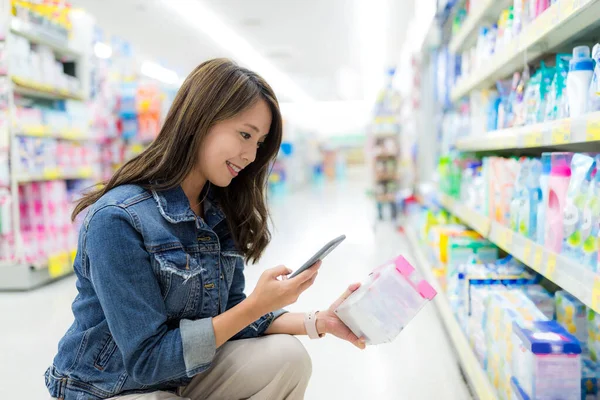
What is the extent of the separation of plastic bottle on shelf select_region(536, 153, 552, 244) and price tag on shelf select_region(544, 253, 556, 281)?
166 millimetres

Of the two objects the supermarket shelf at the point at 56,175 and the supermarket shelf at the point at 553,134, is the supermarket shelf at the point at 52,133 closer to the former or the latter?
the supermarket shelf at the point at 56,175

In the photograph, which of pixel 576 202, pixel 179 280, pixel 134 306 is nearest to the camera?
pixel 134 306

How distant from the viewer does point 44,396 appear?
2229 millimetres

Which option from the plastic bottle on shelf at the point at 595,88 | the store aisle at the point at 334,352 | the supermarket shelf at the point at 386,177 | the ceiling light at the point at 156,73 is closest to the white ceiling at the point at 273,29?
the ceiling light at the point at 156,73

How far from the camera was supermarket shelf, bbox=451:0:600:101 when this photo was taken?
5.01 ft

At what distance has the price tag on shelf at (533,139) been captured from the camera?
5.71 ft

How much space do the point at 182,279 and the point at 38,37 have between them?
3.75 meters

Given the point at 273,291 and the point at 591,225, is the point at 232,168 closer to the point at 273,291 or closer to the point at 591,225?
the point at 273,291

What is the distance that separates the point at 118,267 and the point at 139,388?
0.31 metres

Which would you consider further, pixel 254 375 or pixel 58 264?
pixel 58 264

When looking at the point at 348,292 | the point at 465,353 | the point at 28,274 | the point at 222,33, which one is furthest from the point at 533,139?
the point at 222,33

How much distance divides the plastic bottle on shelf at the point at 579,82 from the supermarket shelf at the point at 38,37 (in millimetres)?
3776

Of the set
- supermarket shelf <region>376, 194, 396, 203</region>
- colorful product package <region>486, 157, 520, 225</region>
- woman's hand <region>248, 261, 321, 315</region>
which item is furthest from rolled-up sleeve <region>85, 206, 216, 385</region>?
supermarket shelf <region>376, 194, 396, 203</region>

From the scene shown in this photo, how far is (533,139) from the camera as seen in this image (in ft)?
5.92
